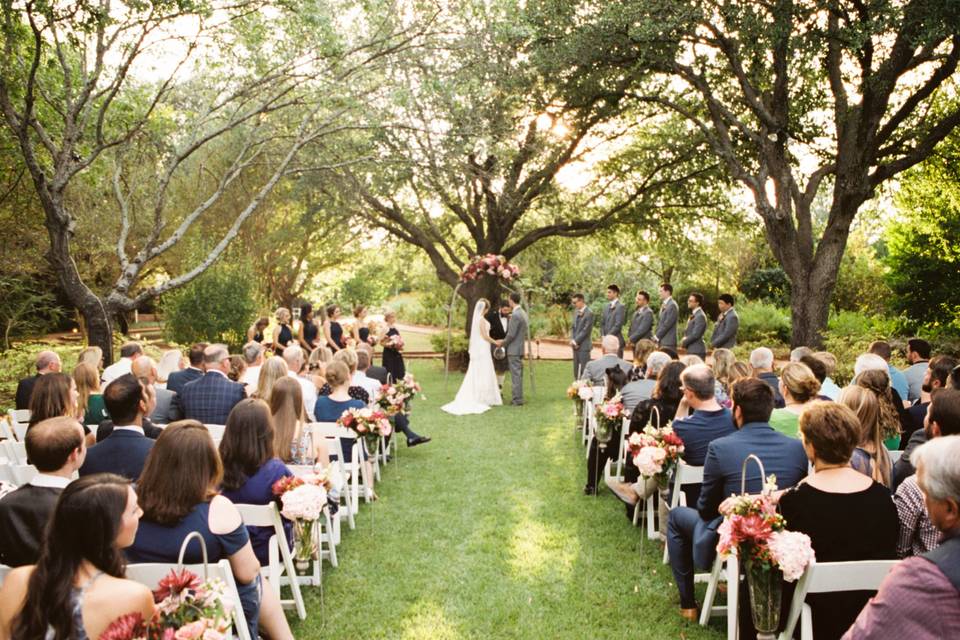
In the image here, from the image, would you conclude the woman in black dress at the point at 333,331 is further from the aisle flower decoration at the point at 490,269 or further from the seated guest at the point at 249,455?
the seated guest at the point at 249,455

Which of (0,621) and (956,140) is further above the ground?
(956,140)

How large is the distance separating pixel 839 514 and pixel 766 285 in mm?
25785

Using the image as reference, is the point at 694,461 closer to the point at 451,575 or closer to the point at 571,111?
the point at 451,575

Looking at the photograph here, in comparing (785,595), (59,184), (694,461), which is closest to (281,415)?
(694,461)

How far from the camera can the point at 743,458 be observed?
395cm

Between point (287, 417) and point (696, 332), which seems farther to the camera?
point (696, 332)

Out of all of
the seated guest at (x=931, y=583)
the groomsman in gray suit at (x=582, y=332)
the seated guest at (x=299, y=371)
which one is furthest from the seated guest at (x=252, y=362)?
the groomsman in gray suit at (x=582, y=332)

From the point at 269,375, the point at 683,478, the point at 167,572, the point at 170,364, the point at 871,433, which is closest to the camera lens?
the point at 167,572

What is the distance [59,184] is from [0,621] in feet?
24.0

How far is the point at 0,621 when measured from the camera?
2301mm

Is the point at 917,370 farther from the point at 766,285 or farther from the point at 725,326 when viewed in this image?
the point at 766,285

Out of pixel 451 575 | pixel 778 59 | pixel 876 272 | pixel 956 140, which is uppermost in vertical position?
pixel 778 59

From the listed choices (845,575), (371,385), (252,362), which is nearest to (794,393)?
(845,575)

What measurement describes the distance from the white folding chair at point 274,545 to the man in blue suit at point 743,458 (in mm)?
2739
